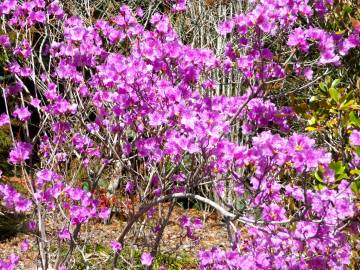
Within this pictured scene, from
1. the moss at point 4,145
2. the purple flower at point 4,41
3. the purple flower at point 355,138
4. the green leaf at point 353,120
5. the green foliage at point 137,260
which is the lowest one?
→ the green foliage at point 137,260

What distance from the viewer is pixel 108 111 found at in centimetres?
365

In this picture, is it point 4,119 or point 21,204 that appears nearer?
point 21,204

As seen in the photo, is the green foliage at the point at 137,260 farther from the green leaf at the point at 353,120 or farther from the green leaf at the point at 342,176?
the green leaf at the point at 353,120

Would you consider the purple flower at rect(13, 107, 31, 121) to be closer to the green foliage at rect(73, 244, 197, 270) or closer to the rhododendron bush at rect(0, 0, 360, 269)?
the rhododendron bush at rect(0, 0, 360, 269)

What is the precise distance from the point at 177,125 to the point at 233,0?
5591 millimetres

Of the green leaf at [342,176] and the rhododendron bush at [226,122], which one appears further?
the green leaf at [342,176]

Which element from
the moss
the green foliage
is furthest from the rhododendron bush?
the moss

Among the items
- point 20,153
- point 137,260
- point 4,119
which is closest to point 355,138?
point 20,153

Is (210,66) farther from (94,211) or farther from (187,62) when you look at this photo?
(94,211)

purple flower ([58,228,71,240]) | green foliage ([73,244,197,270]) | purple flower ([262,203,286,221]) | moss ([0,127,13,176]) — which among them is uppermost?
purple flower ([262,203,286,221])

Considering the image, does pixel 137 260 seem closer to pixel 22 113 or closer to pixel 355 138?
pixel 22 113

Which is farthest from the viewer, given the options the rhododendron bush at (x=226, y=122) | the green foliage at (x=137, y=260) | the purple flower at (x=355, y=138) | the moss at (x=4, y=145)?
the moss at (x=4, y=145)

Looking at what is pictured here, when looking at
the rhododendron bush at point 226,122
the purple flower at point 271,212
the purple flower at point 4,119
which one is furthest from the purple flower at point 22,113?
the purple flower at point 271,212

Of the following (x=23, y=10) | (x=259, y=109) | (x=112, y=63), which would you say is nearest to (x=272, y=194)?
(x=259, y=109)
